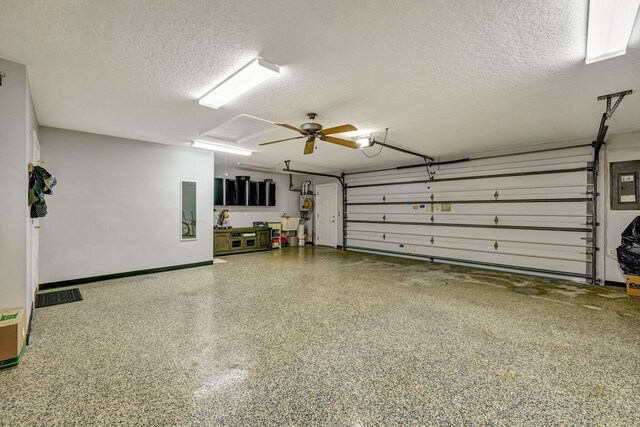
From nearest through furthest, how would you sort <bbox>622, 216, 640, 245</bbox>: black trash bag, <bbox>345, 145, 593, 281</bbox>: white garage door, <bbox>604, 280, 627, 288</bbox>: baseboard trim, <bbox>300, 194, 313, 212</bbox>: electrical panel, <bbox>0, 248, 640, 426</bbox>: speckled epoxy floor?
<bbox>0, 248, 640, 426</bbox>: speckled epoxy floor, <bbox>622, 216, 640, 245</bbox>: black trash bag, <bbox>604, 280, 627, 288</bbox>: baseboard trim, <bbox>345, 145, 593, 281</bbox>: white garage door, <bbox>300, 194, 313, 212</bbox>: electrical panel

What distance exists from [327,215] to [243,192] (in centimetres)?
288

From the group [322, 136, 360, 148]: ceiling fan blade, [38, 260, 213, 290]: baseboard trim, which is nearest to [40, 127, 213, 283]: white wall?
[38, 260, 213, 290]: baseboard trim

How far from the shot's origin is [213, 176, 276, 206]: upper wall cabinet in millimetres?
8047

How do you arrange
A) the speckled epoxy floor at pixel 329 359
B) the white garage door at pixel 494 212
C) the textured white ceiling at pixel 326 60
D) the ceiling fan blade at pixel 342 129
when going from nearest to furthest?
the speckled epoxy floor at pixel 329 359 → the textured white ceiling at pixel 326 60 → the ceiling fan blade at pixel 342 129 → the white garage door at pixel 494 212

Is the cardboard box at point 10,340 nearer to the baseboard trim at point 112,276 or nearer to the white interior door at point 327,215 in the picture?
the baseboard trim at point 112,276

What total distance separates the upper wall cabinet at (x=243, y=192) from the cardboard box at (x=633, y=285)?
8240 millimetres

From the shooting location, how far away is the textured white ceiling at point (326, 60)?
181cm

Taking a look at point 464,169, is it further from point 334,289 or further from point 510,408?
point 510,408

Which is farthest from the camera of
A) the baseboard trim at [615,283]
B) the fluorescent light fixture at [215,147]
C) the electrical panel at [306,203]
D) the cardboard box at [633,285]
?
the electrical panel at [306,203]

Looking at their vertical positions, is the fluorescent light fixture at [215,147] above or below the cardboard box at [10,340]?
above

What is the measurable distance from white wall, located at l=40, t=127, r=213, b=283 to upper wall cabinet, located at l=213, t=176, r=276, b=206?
1.99 metres

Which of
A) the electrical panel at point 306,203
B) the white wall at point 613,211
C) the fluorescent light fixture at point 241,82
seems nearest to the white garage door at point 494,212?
the white wall at point 613,211

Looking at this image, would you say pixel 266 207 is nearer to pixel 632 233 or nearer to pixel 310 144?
pixel 310 144

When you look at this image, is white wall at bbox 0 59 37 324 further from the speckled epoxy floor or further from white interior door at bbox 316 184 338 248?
Answer: white interior door at bbox 316 184 338 248
